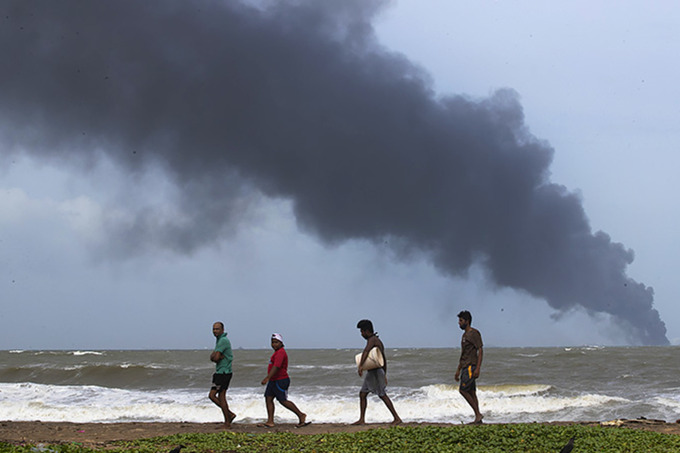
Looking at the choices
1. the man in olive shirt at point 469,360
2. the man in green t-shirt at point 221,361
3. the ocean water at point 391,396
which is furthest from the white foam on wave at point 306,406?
the man in olive shirt at point 469,360

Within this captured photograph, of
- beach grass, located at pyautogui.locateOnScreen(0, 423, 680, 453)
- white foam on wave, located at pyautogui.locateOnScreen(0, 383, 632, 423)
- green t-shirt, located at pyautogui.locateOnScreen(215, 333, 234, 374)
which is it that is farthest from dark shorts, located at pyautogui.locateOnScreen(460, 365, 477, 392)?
white foam on wave, located at pyautogui.locateOnScreen(0, 383, 632, 423)

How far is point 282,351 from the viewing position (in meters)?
12.9

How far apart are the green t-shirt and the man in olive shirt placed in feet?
14.2

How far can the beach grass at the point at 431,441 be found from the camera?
9805 mm

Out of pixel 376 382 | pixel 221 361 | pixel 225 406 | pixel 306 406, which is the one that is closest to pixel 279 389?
pixel 225 406

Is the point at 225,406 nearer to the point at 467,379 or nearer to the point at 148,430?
the point at 148,430

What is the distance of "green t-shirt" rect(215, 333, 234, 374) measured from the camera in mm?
12539

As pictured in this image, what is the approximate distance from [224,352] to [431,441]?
4427mm

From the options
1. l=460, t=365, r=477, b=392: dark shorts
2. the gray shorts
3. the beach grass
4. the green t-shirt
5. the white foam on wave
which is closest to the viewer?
the beach grass

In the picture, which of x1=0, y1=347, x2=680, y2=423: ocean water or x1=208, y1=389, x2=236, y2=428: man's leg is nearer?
x1=208, y1=389, x2=236, y2=428: man's leg

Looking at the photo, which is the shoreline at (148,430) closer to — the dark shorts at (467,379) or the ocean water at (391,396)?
the dark shorts at (467,379)

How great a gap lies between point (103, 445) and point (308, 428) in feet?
13.4

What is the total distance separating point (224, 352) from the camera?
41.2 feet

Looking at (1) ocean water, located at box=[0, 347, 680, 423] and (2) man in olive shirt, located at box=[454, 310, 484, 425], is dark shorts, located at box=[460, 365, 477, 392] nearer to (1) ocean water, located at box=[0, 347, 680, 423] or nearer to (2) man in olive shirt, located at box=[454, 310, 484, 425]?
(2) man in olive shirt, located at box=[454, 310, 484, 425]
